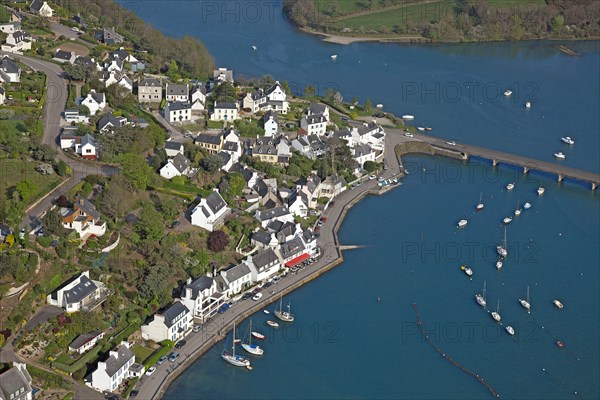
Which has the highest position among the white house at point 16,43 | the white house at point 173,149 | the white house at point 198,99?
the white house at point 16,43

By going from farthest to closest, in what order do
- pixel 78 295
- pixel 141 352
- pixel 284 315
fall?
pixel 284 315 < pixel 78 295 < pixel 141 352

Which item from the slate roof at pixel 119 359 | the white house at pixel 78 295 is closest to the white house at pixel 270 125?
the white house at pixel 78 295

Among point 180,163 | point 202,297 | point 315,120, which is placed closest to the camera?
point 202,297

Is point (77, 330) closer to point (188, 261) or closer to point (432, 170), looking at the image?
point (188, 261)

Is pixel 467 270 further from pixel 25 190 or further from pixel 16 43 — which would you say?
pixel 16 43

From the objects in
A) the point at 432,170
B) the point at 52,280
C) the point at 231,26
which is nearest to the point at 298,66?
the point at 231,26

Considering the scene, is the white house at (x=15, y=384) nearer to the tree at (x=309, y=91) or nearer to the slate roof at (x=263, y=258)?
the slate roof at (x=263, y=258)

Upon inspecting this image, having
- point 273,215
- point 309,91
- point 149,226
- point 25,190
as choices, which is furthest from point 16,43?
point 273,215
